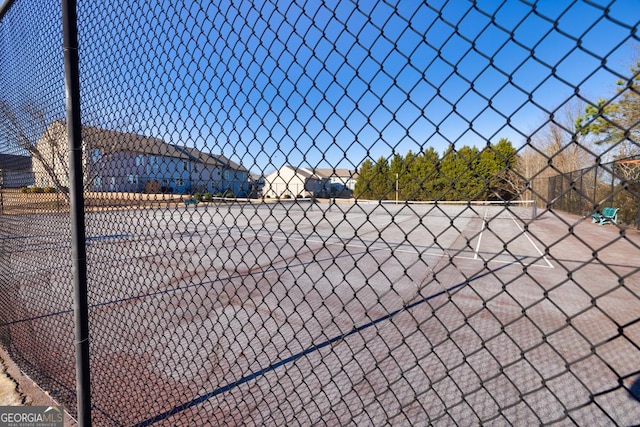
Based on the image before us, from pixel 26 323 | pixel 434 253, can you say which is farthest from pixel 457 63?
pixel 434 253

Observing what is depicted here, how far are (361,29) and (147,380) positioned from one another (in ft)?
11.0

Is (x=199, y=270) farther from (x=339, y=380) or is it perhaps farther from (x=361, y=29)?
(x=361, y=29)

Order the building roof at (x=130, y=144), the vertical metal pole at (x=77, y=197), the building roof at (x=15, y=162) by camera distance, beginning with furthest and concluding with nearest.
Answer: the building roof at (x=15, y=162) → the building roof at (x=130, y=144) → the vertical metal pole at (x=77, y=197)

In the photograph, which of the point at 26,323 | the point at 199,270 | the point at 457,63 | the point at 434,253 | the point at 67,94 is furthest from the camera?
the point at 434,253

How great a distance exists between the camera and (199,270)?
22.9 feet

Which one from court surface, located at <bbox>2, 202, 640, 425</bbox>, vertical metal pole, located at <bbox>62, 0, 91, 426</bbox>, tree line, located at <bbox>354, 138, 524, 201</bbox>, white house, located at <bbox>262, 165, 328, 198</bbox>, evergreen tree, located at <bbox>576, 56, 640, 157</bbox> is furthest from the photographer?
court surface, located at <bbox>2, 202, 640, 425</bbox>

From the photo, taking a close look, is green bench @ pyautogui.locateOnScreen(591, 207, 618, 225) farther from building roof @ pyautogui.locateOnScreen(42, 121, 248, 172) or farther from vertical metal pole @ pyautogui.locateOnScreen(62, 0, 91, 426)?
vertical metal pole @ pyautogui.locateOnScreen(62, 0, 91, 426)

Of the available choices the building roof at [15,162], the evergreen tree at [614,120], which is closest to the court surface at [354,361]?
the evergreen tree at [614,120]

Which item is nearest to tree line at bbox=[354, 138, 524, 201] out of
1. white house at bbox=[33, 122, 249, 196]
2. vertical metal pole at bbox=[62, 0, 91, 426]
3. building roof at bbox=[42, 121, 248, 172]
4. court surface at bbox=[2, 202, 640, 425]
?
court surface at bbox=[2, 202, 640, 425]

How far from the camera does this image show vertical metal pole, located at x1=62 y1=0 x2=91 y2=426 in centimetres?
203

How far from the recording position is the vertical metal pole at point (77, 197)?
2.03m

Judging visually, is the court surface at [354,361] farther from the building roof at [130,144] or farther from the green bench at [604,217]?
the building roof at [130,144]

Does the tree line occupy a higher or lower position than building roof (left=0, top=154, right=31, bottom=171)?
lower

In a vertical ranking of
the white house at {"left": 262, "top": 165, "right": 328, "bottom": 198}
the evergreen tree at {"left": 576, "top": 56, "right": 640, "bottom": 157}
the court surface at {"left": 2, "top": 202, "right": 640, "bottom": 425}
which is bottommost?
the court surface at {"left": 2, "top": 202, "right": 640, "bottom": 425}
